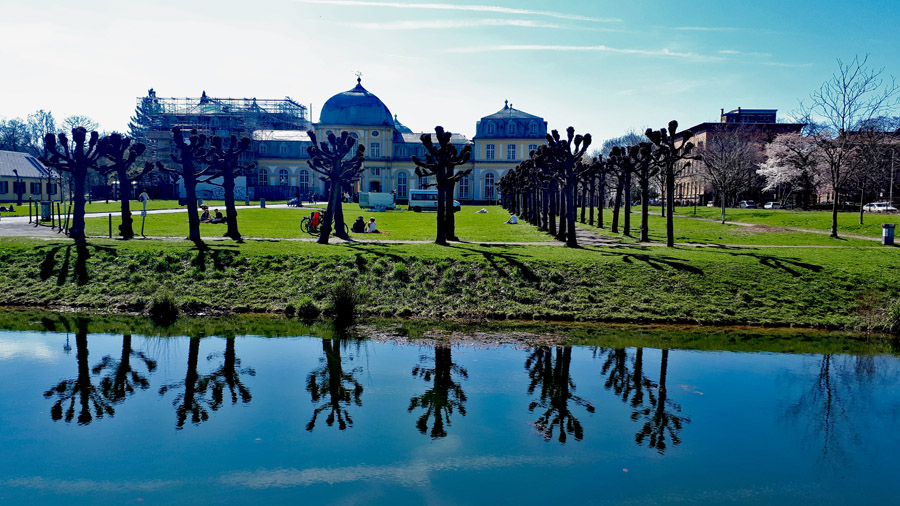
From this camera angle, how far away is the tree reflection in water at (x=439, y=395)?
1031 centimetres

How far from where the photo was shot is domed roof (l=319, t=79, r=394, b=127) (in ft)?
292

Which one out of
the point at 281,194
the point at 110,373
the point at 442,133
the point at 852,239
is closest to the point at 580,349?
the point at 110,373

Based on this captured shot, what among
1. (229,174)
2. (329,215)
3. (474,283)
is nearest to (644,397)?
(474,283)

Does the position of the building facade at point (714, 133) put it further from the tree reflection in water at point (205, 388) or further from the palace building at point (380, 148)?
the tree reflection in water at point (205, 388)

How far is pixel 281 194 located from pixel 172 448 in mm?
77638

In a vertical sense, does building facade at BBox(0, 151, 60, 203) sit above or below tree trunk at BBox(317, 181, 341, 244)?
above

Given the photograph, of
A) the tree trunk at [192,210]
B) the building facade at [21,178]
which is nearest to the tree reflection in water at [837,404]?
the tree trunk at [192,210]

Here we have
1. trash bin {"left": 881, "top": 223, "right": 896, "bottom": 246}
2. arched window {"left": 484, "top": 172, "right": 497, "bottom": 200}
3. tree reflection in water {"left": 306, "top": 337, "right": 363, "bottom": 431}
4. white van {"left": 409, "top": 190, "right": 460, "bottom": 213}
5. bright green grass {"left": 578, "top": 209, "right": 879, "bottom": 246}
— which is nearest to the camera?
tree reflection in water {"left": 306, "top": 337, "right": 363, "bottom": 431}

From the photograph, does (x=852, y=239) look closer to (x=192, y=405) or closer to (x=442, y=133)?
(x=442, y=133)

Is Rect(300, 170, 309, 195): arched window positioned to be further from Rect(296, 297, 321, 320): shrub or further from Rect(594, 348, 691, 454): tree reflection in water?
Rect(594, 348, 691, 454): tree reflection in water

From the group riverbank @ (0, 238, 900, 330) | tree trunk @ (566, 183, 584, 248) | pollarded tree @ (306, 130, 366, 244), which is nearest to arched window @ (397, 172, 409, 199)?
pollarded tree @ (306, 130, 366, 244)

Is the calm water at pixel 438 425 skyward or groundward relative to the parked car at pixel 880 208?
groundward

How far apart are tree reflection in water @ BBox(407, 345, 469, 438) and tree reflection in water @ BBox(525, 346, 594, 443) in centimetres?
129

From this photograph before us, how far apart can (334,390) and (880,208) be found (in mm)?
56528
